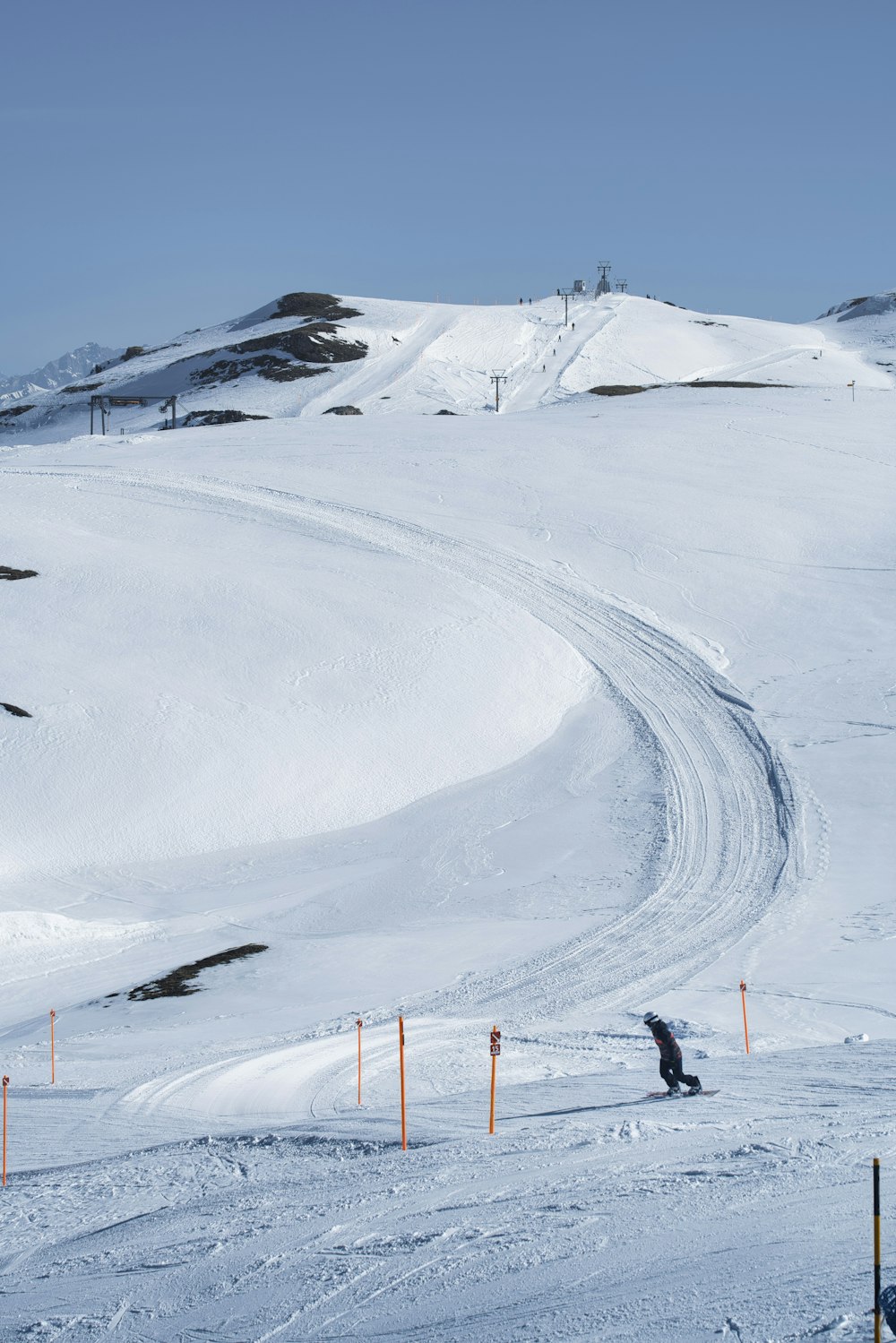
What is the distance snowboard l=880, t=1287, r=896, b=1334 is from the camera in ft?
19.3

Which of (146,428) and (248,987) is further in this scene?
(146,428)

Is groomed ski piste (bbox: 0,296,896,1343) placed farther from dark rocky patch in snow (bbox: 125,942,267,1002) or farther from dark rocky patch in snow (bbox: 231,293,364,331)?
dark rocky patch in snow (bbox: 231,293,364,331)

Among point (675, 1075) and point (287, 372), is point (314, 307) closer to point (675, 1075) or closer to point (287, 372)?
point (287, 372)

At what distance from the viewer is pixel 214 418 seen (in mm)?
74312

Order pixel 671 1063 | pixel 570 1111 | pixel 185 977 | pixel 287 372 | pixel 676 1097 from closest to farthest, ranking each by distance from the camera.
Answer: pixel 570 1111
pixel 676 1097
pixel 671 1063
pixel 185 977
pixel 287 372

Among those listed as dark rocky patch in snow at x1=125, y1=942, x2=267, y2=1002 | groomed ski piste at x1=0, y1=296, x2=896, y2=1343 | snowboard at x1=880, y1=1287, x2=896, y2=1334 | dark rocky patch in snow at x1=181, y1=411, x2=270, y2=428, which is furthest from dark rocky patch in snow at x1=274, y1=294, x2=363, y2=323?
snowboard at x1=880, y1=1287, x2=896, y2=1334

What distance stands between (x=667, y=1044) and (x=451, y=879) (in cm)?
1021

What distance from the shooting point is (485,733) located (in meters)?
27.2

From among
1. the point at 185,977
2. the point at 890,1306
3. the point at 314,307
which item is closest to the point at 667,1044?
the point at 890,1306

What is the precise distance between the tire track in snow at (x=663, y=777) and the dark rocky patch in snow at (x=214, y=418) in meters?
30.0

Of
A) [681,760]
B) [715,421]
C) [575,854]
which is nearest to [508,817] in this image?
[575,854]

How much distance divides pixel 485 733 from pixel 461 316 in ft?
278

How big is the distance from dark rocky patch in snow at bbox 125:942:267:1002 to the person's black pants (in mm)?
8108

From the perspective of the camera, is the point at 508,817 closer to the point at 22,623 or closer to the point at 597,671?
the point at 597,671
